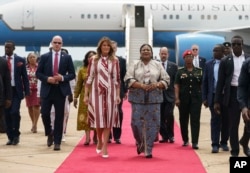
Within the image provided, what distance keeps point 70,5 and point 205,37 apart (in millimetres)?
5795

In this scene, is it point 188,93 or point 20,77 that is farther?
point 20,77

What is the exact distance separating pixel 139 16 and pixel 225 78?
20.8m

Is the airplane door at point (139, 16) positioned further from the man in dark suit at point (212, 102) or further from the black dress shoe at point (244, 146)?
the black dress shoe at point (244, 146)

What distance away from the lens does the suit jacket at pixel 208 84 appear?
10.2m

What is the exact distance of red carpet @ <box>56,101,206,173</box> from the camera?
8.10m

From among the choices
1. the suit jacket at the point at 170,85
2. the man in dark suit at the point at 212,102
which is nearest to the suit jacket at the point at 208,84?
the man in dark suit at the point at 212,102

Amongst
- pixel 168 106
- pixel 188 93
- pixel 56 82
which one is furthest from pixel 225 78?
pixel 56 82

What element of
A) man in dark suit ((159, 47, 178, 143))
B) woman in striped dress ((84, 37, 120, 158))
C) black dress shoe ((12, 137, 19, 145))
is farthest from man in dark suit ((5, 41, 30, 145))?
man in dark suit ((159, 47, 178, 143))

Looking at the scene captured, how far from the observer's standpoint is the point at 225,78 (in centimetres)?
912

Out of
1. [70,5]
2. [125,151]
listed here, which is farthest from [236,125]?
[70,5]

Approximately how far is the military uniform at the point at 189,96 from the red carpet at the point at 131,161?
0.42 metres

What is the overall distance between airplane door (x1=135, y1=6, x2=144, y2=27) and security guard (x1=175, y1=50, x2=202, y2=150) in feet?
→ 60.2

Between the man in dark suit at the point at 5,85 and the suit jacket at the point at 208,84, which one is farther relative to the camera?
the suit jacket at the point at 208,84

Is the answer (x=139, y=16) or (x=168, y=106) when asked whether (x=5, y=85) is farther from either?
(x=139, y=16)
